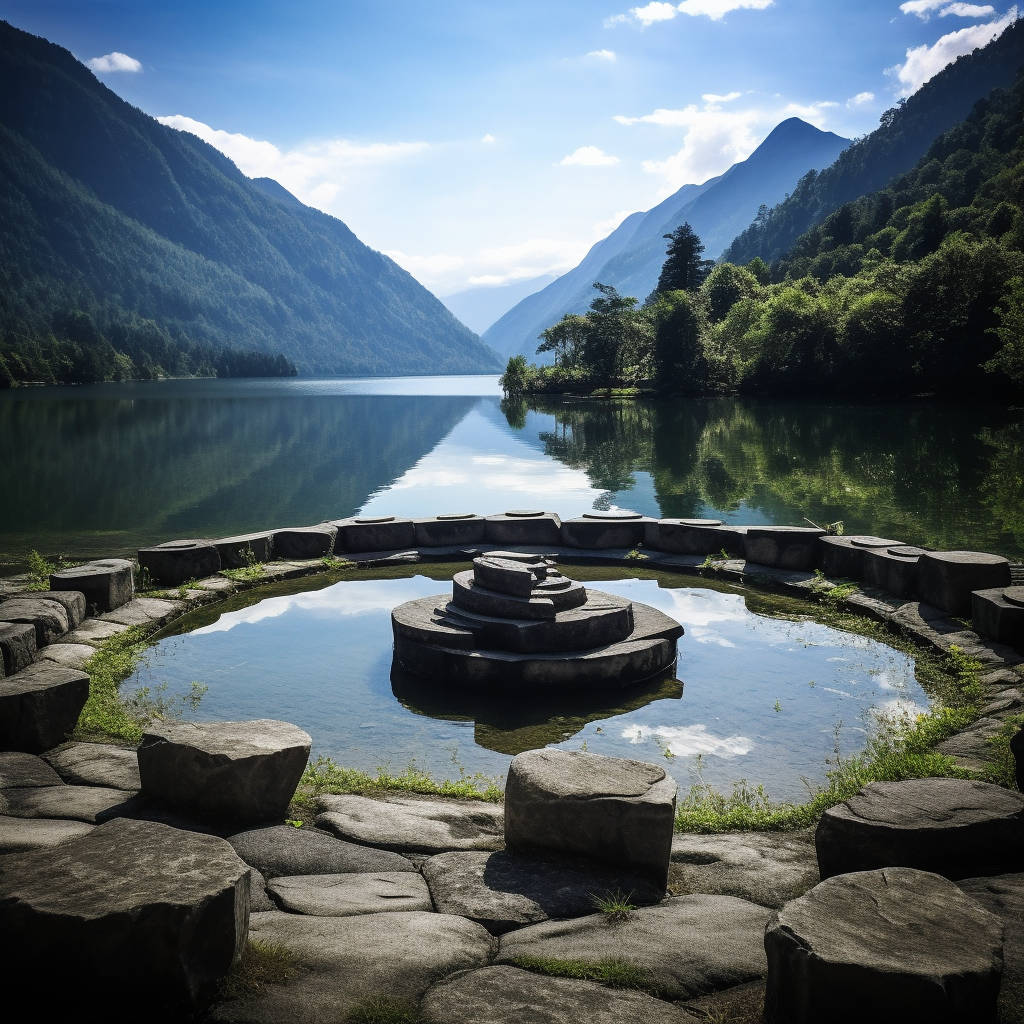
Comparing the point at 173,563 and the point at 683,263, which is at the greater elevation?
the point at 683,263

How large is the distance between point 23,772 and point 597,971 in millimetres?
4767

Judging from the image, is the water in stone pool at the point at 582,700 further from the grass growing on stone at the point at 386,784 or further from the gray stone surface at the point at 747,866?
the gray stone surface at the point at 747,866

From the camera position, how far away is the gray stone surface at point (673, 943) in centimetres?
360

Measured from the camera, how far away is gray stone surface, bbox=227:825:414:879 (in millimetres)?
4836

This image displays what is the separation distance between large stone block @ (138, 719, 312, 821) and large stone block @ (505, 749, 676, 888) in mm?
1575

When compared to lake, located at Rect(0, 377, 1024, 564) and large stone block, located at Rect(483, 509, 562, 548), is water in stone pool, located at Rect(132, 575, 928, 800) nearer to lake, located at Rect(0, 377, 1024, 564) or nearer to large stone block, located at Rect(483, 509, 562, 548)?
large stone block, located at Rect(483, 509, 562, 548)

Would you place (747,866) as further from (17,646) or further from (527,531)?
(527,531)

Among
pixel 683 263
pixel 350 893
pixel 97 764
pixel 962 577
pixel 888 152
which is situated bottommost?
pixel 97 764

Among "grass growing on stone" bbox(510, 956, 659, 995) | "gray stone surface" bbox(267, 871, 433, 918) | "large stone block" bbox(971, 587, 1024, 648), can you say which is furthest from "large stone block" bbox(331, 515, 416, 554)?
"grass growing on stone" bbox(510, 956, 659, 995)

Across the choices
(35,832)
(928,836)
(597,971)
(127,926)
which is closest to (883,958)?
(597,971)

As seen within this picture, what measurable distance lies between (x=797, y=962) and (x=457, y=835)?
9.05 ft

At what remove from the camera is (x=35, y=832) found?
192 inches

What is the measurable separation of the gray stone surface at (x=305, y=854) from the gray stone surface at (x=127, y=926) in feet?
4.08

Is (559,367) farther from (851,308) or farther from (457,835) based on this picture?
(457,835)
